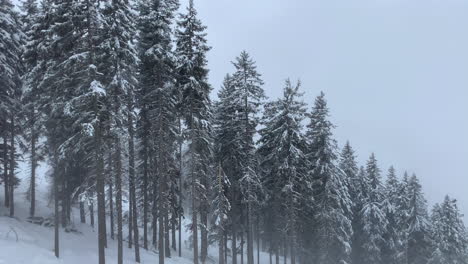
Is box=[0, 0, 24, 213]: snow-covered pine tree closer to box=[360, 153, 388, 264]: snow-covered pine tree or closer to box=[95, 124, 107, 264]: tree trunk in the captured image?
box=[95, 124, 107, 264]: tree trunk

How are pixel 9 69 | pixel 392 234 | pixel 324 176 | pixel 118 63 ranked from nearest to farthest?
pixel 118 63 → pixel 9 69 → pixel 324 176 → pixel 392 234

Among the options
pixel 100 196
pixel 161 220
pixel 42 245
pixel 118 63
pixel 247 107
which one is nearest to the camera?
pixel 100 196

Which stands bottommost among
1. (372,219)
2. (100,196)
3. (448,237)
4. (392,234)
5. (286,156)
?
(448,237)

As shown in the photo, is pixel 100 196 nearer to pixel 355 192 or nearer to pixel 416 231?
pixel 355 192

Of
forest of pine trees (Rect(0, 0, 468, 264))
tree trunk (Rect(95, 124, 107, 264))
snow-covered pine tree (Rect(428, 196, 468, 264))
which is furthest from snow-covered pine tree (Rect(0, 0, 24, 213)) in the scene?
snow-covered pine tree (Rect(428, 196, 468, 264))

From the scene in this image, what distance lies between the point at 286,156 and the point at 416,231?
3078 cm

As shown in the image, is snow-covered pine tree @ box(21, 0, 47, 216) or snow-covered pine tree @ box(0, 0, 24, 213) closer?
snow-covered pine tree @ box(21, 0, 47, 216)

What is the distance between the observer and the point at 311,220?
42656mm

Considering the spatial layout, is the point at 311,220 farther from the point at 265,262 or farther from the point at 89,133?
the point at 89,133

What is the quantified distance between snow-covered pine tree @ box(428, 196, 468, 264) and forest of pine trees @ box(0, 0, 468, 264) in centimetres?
1143

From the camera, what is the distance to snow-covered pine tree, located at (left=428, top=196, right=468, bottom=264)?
57.0 m

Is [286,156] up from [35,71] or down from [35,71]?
Result: down

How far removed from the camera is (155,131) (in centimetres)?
2848

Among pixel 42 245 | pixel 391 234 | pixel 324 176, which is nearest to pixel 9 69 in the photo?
pixel 42 245
